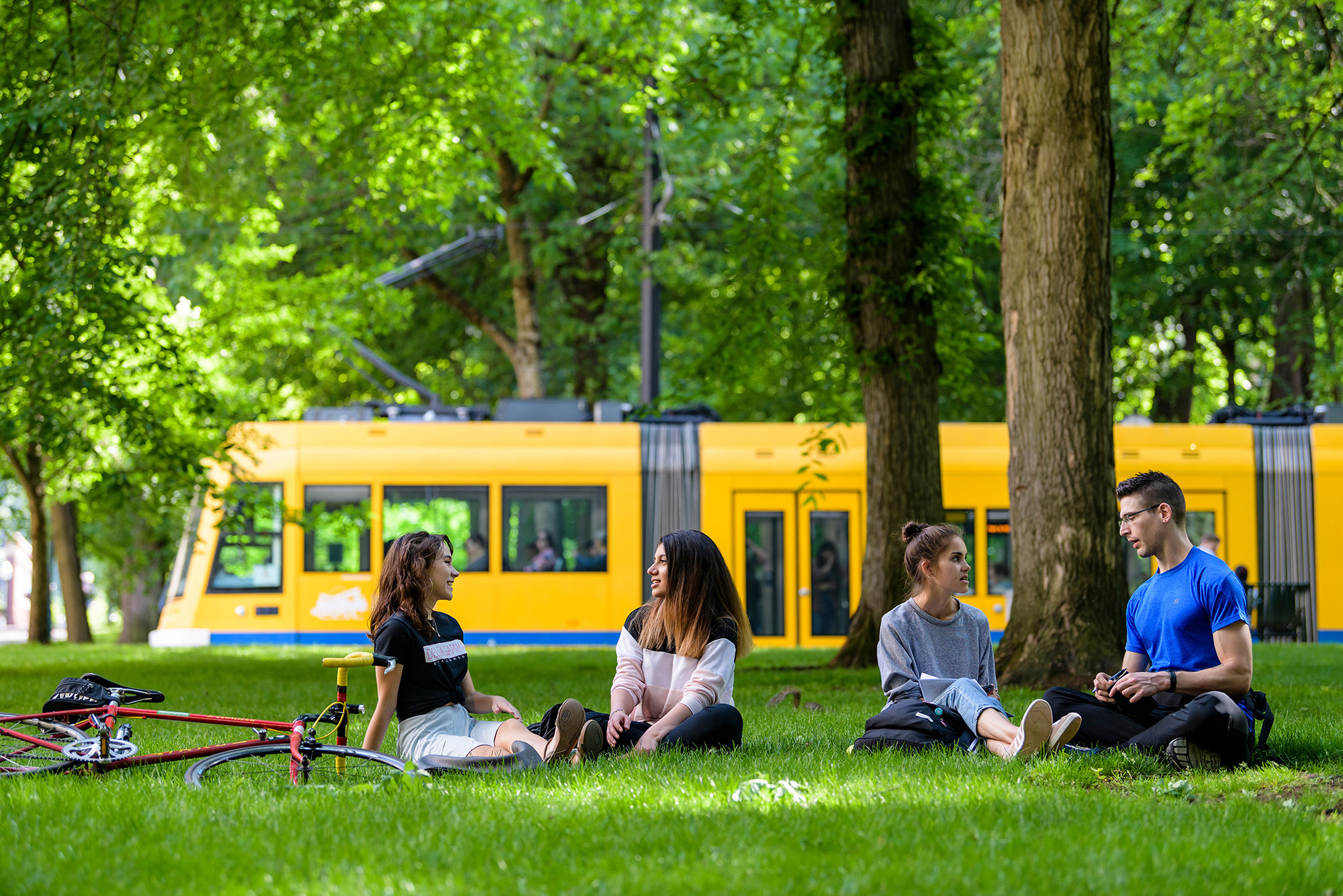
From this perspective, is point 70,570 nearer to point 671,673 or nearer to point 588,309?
point 588,309

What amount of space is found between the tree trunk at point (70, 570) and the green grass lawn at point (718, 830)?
16551mm

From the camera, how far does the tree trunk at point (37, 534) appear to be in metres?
19.2

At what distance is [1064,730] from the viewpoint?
5.97m

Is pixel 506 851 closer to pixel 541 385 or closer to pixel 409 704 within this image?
pixel 409 704

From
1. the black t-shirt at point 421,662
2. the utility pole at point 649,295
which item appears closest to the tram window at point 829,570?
the utility pole at point 649,295

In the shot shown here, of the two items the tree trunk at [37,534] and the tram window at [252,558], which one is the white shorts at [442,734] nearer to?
the tram window at [252,558]

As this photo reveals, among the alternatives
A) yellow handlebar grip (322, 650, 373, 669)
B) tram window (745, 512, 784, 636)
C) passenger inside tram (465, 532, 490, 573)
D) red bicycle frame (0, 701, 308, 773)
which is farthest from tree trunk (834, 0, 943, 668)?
yellow handlebar grip (322, 650, 373, 669)

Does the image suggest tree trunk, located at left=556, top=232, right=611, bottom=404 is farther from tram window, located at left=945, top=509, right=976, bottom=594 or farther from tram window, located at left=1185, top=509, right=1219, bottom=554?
tram window, located at left=1185, top=509, right=1219, bottom=554

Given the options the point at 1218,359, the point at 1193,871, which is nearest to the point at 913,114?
the point at 1193,871

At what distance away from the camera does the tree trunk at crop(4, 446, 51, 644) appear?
1925cm

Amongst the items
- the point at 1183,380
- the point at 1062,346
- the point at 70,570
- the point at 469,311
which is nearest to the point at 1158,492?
the point at 1062,346

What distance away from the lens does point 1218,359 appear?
94.6 ft

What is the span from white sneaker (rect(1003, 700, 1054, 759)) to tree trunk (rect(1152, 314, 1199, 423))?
19517 mm

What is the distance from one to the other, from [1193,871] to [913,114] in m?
9.48
